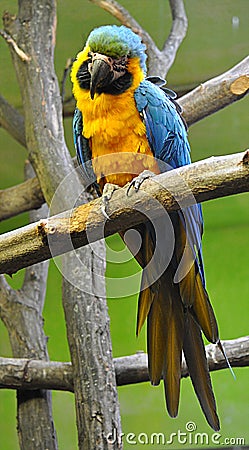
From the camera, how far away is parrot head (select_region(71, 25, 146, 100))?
982 millimetres

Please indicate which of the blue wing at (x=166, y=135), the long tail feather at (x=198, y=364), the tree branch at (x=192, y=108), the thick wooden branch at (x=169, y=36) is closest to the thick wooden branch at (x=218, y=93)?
the tree branch at (x=192, y=108)

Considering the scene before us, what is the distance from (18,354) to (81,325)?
362 mm

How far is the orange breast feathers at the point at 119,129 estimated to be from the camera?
1.03m

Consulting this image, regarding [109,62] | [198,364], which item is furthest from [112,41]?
[198,364]

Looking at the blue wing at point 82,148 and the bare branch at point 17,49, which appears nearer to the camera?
the blue wing at point 82,148

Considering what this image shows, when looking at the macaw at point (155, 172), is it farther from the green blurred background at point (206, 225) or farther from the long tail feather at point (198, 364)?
the green blurred background at point (206, 225)

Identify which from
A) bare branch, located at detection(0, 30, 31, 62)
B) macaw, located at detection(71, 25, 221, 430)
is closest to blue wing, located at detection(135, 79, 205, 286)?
macaw, located at detection(71, 25, 221, 430)

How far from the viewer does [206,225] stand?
6.49 feet

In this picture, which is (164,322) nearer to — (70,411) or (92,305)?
(92,305)

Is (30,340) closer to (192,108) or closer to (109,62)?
(192,108)

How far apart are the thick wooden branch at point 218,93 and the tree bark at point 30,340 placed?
629mm

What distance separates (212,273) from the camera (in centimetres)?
195

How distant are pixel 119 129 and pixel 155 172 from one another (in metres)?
0.10

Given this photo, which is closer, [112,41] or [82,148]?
[112,41]
